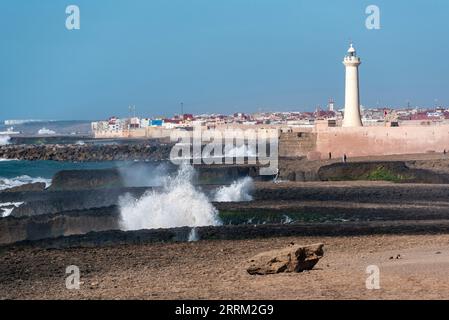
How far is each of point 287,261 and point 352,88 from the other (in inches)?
1467

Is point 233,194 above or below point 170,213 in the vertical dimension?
below

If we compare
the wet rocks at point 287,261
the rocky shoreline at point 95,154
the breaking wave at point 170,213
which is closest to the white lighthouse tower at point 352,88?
the rocky shoreline at point 95,154

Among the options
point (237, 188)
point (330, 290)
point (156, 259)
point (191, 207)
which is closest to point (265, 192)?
point (237, 188)

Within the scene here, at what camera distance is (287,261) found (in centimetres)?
1109

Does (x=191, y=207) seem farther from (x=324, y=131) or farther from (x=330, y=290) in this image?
(x=324, y=131)

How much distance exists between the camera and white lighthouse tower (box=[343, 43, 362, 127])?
47.7m

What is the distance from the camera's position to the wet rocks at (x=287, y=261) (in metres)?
11.1

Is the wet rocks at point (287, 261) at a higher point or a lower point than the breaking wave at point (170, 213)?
higher

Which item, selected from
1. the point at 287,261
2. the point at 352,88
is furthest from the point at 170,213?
the point at 352,88

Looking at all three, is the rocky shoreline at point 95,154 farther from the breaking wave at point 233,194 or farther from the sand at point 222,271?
the sand at point 222,271

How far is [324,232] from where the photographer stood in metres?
16.8

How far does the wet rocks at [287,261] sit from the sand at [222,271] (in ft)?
0.42

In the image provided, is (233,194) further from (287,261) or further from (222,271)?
(287,261)

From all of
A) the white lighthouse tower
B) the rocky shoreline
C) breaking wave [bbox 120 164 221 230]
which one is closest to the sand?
breaking wave [bbox 120 164 221 230]
